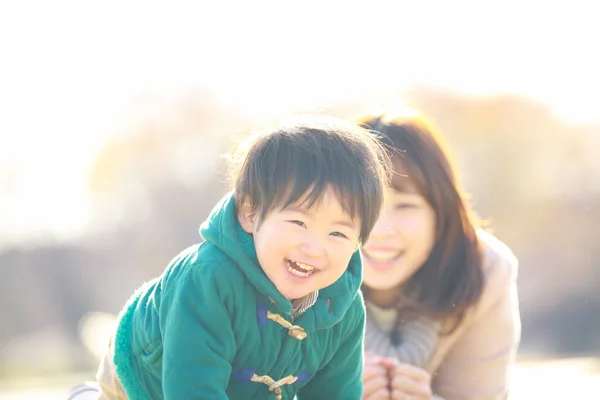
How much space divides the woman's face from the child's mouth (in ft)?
3.48

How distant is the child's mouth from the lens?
2.24m

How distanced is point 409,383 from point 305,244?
1239 millimetres

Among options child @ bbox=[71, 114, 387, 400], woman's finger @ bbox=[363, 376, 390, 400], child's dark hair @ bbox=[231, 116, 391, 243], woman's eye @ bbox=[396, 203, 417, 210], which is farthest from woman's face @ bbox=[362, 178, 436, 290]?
child's dark hair @ bbox=[231, 116, 391, 243]

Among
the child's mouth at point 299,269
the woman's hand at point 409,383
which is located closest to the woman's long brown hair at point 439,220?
the woman's hand at point 409,383

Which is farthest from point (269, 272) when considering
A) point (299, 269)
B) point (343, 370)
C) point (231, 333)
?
point (343, 370)

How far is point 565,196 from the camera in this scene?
334 inches

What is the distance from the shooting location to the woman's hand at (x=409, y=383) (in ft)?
10.7

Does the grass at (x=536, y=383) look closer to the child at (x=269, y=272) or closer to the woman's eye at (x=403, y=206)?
the woman's eye at (x=403, y=206)

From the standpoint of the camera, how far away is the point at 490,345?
137 inches

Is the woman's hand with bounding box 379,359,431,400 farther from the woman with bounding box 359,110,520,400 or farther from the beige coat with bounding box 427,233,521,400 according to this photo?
the beige coat with bounding box 427,233,521,400

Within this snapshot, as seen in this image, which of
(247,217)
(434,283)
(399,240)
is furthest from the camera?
(434,283)

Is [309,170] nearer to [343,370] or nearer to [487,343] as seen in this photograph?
[343,370]

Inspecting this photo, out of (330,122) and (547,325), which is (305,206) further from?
(547,325)

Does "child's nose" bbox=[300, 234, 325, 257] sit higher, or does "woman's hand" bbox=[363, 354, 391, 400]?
"child's nose" bbox=[300, 234, 325, 257]
